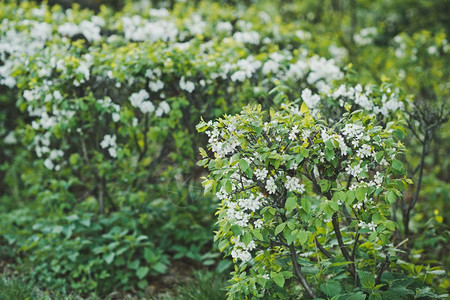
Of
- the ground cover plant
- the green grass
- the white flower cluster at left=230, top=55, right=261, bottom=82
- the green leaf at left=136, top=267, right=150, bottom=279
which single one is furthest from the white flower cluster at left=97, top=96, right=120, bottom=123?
the green grass

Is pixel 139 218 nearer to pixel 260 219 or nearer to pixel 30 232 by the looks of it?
pixel 30 232

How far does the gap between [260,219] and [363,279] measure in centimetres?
67

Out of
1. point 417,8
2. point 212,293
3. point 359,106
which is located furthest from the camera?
point 417,8

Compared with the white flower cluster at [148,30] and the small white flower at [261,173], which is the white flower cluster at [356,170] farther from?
the white flower cluster at [148,30]

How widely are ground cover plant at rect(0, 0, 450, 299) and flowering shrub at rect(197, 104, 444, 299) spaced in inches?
0.4

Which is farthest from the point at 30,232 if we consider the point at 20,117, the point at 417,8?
the point at 417,8

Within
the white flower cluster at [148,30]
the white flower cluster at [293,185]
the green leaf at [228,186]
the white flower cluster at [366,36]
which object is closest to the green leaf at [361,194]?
the white flower cluster at [293,185]

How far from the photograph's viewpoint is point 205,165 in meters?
2.34

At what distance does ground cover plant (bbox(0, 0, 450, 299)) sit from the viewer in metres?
2.28

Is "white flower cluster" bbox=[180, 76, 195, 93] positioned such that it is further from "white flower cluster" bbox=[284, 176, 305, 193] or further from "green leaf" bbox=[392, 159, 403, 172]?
"green leaf" bbox=[392, 159, 403, 172]

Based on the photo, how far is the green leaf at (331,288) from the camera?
2.31 meters

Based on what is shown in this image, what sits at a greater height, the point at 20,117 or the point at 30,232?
the point at 20,117

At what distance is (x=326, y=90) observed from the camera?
3.33 meters

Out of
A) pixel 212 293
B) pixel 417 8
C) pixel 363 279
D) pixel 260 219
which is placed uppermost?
pixel 417 8
